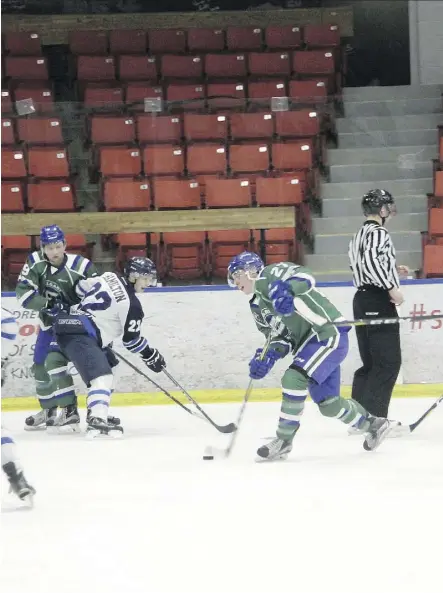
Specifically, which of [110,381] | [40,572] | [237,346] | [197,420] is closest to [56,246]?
[110,381]

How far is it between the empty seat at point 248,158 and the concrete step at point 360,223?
504 millimetres

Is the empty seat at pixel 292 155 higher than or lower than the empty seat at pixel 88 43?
lower

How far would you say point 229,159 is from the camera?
7223 millimetres

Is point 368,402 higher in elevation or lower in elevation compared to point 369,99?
lower

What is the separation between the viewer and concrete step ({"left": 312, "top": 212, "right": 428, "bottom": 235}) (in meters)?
7.00

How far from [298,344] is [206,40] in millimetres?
5980

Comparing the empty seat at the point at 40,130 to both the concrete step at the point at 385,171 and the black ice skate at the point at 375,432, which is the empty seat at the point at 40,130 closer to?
the concrete step at the point at 385,171

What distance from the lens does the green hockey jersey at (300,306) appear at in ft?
14.6

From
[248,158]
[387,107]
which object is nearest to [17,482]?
[248,158]

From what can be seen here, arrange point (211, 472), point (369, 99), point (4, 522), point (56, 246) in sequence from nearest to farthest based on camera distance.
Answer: point (4, 522)
point (211, 472)
point (56, 246)
point (369, 99)

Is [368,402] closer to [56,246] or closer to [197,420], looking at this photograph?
[197,420]

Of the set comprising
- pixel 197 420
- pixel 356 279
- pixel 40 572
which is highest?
pixel 356 279

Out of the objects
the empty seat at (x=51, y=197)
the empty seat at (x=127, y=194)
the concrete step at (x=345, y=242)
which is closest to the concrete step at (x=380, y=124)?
the concrete step at (x=345, y=242)

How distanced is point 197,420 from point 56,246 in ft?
3.72
